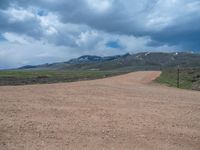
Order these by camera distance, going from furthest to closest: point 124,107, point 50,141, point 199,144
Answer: point 124,107 → point 199,144 → point 50,141

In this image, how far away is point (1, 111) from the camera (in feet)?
46.3

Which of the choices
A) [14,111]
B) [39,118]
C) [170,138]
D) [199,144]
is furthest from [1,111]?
[199,144]

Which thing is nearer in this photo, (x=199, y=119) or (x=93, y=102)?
(x=199, y=119)

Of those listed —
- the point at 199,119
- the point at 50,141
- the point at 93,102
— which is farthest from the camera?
the point at 93,102

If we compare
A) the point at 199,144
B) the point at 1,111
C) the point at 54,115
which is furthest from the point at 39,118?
the point at 199,144

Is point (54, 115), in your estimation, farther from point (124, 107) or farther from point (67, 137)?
point (124, 107)

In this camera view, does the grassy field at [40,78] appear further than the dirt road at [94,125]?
Yes

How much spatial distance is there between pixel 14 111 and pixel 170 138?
20.3ft

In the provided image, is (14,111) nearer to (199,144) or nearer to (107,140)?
(107,140)

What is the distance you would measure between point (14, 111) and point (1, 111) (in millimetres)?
491

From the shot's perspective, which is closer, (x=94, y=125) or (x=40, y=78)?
(x=94, y=125)

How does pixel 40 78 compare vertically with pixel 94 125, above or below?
above

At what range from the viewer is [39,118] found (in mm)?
→ 13109

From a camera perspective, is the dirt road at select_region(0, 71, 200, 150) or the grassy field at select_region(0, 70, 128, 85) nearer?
the dirt road at select_region(0, 71, 200, 150)
